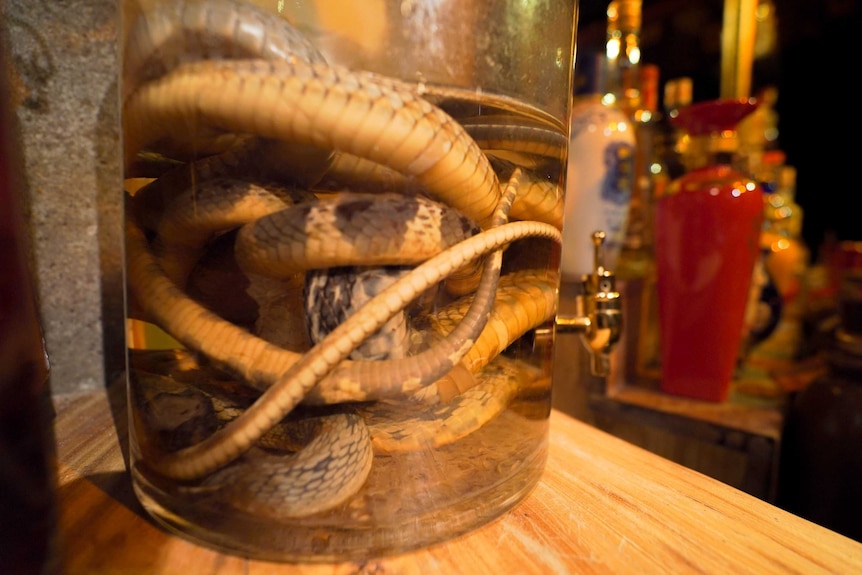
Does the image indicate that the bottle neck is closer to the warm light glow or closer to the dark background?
the warm light glow

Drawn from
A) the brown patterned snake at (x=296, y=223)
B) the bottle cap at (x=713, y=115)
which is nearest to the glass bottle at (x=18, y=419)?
the brown patterned snake at (x=296, y=223)

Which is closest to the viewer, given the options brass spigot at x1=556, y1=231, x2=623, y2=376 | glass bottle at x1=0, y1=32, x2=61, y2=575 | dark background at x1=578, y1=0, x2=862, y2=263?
glass bottle at x1=0, y1=32, x2=61, y2=575

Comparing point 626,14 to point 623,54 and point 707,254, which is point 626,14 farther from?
point 707,254

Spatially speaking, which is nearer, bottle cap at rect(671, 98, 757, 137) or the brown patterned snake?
the brown patterned snake

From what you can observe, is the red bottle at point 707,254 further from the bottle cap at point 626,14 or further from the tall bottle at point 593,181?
the bottle cap at point 626,14

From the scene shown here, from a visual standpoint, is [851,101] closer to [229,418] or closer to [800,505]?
[800,505]

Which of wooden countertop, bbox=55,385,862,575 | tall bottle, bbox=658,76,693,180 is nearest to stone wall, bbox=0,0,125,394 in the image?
wooden countertop, bbox=55,385,862,575
